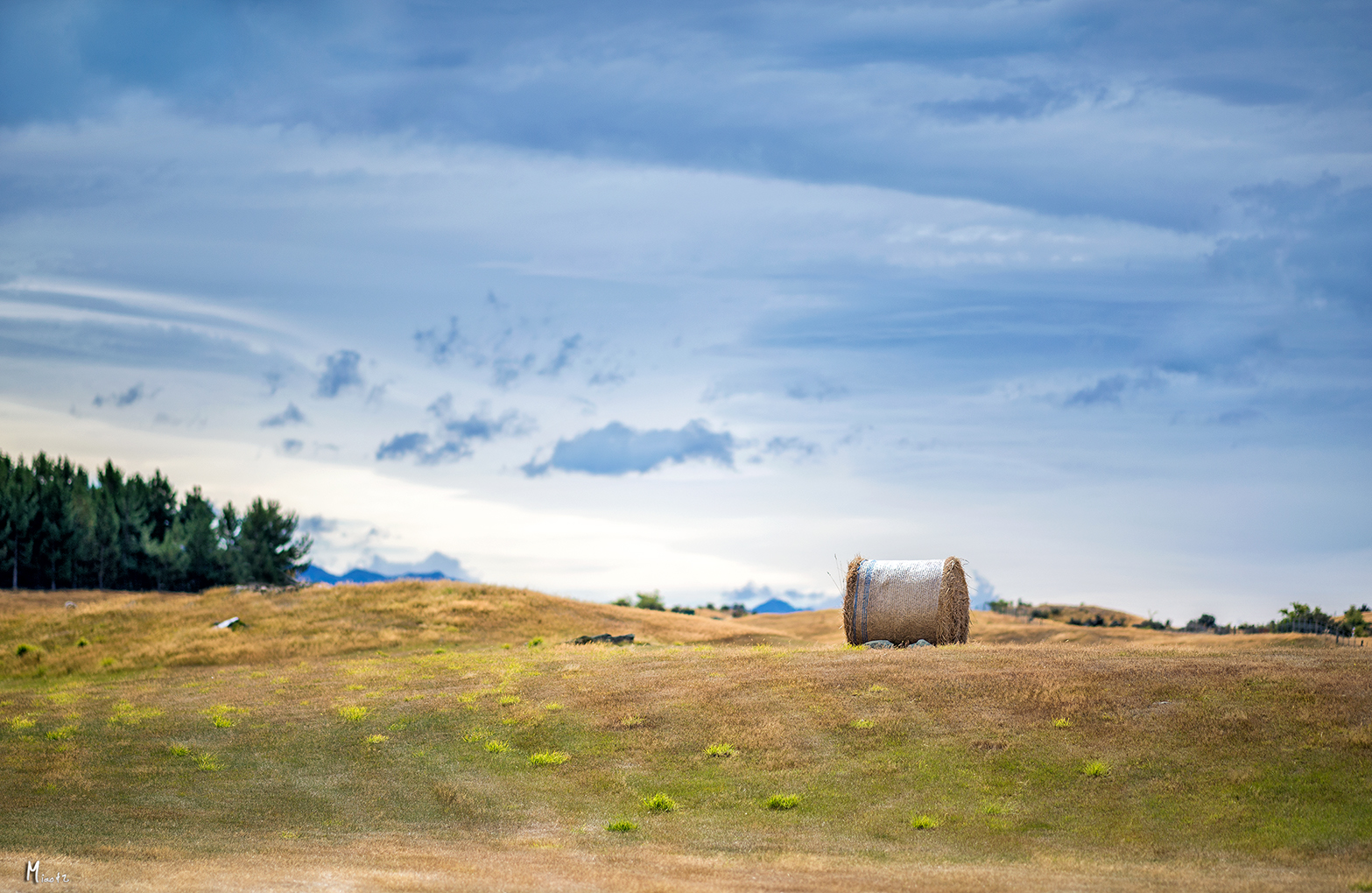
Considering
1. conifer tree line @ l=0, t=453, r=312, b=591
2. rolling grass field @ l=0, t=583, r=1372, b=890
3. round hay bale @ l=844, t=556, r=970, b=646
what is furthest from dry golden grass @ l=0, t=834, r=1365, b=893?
conifer tree line @ l=0, t=453, r=312, b=591

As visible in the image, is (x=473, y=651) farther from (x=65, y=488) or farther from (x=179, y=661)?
(x=65, y=488)

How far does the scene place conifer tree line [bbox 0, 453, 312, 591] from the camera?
315 feet

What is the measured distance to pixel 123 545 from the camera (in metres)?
101

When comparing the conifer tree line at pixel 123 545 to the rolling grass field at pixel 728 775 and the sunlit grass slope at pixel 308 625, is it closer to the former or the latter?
the sunlit grass slope at pixel 308 625

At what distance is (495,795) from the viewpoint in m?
21.1

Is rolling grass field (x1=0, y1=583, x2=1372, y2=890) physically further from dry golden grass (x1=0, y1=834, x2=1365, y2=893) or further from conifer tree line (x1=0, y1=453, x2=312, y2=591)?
conifer tree line (x1=0, y1=453, x2=312, y2=591)

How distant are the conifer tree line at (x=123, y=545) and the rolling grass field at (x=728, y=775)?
65.7 meters

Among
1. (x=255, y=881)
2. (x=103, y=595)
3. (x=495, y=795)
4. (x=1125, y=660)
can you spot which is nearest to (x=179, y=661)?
(x=495, y=795)

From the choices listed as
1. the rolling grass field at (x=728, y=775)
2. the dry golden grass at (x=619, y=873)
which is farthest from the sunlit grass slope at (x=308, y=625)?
the dry golden grass at (x=619, y=873)

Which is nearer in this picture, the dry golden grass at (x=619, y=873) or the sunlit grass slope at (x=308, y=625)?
the dry golden grass at (x=619, y=873)

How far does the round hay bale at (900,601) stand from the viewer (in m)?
33.2

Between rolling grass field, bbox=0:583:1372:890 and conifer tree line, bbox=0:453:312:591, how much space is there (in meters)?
65.7

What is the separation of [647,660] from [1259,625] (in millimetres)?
43184

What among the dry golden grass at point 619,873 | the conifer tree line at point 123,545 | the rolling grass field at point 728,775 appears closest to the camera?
the dry golden grass at point 619,873
